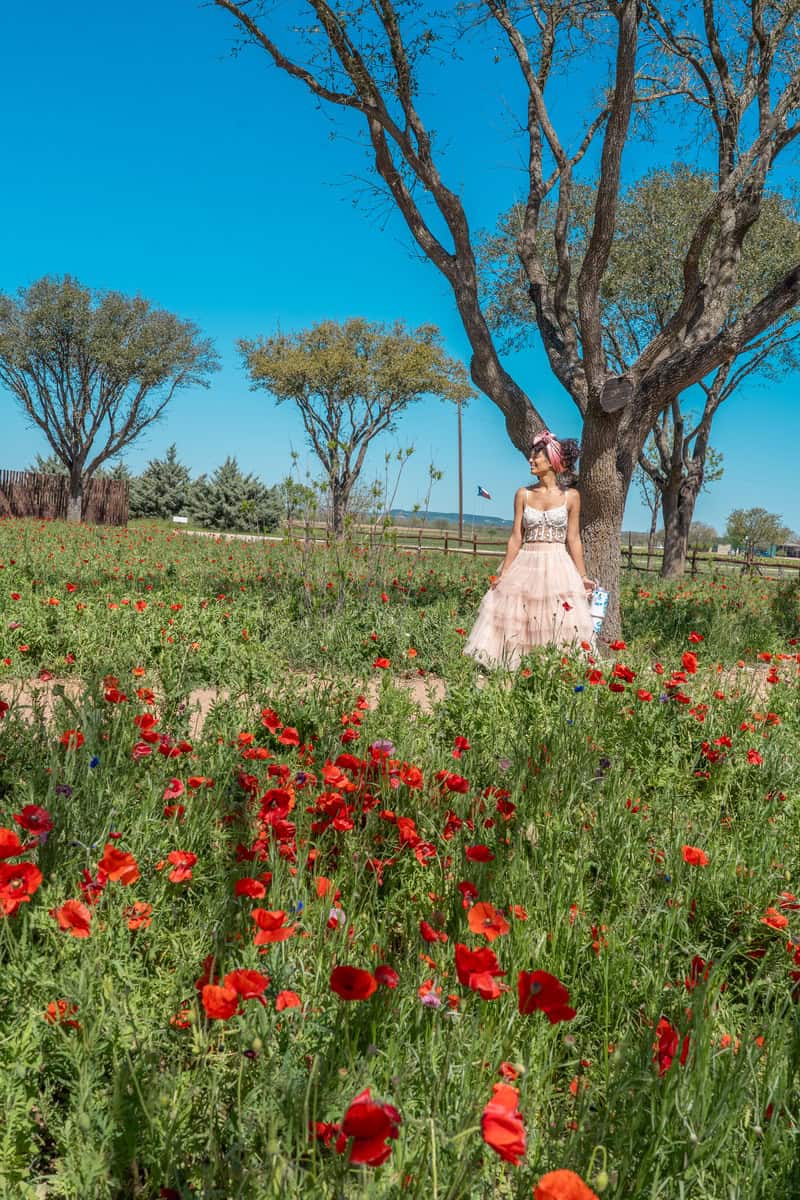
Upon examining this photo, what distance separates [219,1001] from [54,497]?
1462 inches

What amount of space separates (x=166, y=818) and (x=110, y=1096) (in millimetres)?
1144

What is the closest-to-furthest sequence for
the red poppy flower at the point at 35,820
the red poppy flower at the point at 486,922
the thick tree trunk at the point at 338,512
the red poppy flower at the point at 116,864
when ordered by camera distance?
1. the red poppy flower at the point at 486,922
2. the red poppy flower at the point at 116,864
3. the red poppy flower at the point at 35,820
4. the thick tree trunk at the point at 338,512

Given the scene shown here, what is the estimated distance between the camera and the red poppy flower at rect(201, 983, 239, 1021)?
3.85 feet

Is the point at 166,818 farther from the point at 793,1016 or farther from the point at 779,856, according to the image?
the point at 779,856

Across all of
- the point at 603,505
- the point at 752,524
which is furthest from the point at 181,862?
the point at 752,524

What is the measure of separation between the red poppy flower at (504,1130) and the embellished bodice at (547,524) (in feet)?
20.3

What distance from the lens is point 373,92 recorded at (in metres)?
8.73

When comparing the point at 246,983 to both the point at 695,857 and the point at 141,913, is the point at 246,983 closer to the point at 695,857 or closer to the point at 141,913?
the point at 141,913

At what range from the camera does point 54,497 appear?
3450 centimetres

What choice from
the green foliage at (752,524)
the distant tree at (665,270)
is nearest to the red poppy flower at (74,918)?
the distant tree at (665,270)

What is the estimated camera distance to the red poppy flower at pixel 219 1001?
1174mm

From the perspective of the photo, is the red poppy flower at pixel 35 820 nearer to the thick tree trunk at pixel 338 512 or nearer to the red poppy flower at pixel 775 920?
the red poppy flower at pixel 775 920

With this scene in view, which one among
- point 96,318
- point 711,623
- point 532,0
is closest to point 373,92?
point 532,0

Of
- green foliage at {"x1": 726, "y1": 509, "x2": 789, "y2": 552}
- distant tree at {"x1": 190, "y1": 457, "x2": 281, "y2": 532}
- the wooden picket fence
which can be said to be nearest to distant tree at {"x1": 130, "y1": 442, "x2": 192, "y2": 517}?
distant tree at {"x1": 190, "y1": 457, "x2": 281, "y2": 532}
